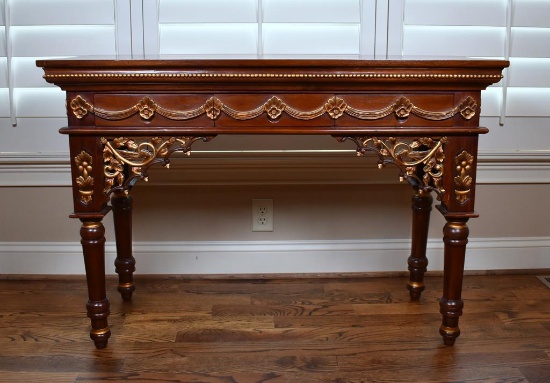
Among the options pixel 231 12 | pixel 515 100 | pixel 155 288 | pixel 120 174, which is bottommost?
pixel 155 288

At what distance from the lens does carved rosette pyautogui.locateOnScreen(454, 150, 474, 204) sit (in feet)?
4.83

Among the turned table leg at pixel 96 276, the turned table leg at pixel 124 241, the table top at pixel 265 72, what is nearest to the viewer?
the table top at pixel 265 72

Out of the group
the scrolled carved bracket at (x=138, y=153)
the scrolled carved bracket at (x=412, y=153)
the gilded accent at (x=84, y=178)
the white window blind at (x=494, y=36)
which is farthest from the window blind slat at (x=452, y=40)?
the gilded accent at (x=84, y=178)

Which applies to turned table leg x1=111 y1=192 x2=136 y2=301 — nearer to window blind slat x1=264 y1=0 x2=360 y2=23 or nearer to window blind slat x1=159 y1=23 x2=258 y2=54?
window blind slat x1=159 y1=23 x2=258 y2=54

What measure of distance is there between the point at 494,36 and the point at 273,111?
3.06 feet

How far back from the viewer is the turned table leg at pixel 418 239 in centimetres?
184

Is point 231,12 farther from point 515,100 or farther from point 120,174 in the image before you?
point 515,100

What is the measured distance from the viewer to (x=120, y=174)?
1.48m

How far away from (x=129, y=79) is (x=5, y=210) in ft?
3.04

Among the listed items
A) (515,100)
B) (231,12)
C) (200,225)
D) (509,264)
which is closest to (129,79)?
(231,12)

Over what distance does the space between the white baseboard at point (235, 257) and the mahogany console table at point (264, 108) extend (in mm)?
579

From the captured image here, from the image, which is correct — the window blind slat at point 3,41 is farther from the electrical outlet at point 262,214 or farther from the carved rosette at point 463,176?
the carved rosette at point 463,176

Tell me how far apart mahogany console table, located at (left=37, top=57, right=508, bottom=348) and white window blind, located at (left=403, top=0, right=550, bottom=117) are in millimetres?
557

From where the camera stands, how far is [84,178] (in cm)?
145
